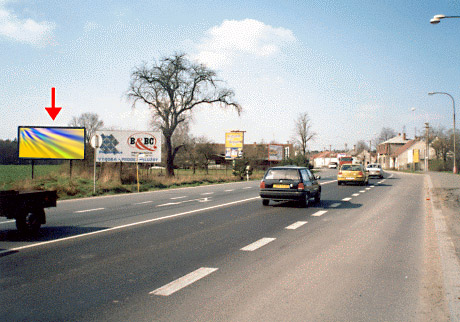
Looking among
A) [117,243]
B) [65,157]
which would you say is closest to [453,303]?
[117,243]

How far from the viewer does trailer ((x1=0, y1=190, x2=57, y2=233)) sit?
Answer: 8039mm

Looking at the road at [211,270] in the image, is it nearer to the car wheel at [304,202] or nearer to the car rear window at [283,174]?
the car wheel at [304,202]

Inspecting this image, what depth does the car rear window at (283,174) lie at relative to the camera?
14.5 m

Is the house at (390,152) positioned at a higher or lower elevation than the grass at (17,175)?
higher

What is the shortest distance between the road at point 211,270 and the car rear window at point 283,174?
3770mm

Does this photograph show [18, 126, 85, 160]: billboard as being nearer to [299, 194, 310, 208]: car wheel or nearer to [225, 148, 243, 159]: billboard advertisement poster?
[299, 194, 310, 208]: car wheel

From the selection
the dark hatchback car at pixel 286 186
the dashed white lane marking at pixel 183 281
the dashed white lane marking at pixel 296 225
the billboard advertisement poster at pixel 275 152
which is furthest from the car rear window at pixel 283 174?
the billboard advertisement poster at pixel 275 152

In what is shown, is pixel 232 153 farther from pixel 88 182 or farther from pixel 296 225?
pixel 296 225

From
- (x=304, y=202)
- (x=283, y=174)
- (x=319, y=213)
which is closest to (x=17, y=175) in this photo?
(x=283, y=174)

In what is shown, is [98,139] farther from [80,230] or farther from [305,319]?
[305,319]

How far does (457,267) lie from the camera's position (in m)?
5.91

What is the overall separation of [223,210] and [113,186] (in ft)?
35.1

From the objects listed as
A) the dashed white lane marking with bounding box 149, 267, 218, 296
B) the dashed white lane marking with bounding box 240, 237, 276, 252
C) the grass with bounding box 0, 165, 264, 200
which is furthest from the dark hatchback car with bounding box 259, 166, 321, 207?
the grass with bounding box 0, 165, 264, 200

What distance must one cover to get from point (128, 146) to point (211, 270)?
25365mm
